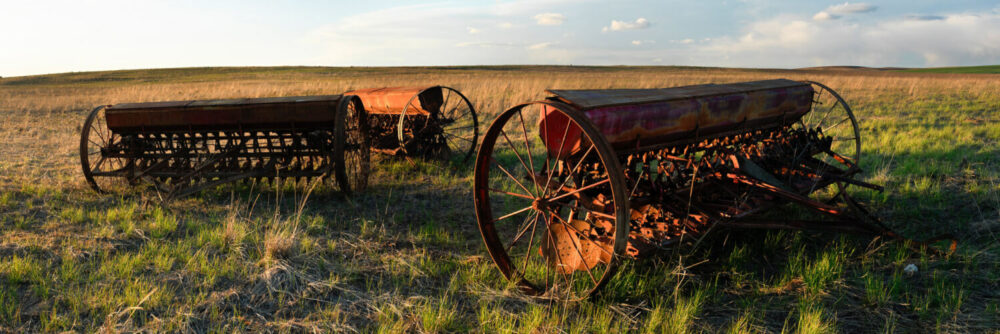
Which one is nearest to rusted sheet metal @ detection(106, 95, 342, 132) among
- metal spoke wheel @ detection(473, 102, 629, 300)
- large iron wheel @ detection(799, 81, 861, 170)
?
metal spoke wheel @ detection(473, 102, 629, 300)

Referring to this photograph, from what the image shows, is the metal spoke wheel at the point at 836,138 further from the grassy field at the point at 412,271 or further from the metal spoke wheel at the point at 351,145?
the metal spoke wheel at the point at 351,145

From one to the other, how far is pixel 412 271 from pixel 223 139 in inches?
170

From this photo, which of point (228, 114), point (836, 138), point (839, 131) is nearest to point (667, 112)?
point (228, 114)

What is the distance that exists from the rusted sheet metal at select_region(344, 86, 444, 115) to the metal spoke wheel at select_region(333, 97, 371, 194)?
1063 mm

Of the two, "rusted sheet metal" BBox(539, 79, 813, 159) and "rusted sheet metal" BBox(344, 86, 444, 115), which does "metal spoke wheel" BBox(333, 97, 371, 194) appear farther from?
"rusted sheet metal" BBox(539, 79, 813, 159)

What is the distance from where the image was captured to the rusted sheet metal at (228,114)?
22.3 feet

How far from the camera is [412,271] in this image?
4645 mm

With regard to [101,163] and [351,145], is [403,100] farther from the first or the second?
[101,163]

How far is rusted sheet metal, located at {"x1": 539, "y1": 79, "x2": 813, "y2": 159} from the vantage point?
384 centimetres

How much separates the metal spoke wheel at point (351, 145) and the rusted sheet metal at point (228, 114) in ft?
1.19

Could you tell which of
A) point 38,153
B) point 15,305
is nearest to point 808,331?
point 15,305

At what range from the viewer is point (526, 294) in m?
4.22

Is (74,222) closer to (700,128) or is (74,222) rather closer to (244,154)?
(244,154)

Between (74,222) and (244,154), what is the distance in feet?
6.77
